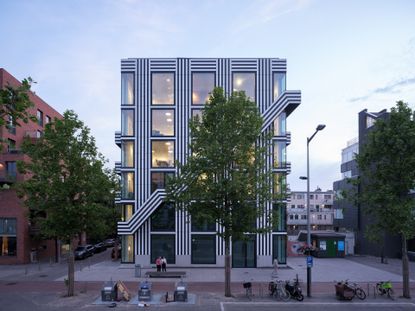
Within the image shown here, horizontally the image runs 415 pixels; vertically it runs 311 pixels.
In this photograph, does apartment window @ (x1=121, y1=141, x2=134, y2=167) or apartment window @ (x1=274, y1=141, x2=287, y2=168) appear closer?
apartment window @ (x1=274, y1=141, x2=287, y2=168)

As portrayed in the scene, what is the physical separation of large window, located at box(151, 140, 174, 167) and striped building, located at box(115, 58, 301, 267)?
0.10 meters

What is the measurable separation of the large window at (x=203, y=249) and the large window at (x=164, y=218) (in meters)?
2.57

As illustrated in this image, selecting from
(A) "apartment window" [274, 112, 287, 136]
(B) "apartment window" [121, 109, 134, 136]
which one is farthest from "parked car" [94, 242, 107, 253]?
(A) "apartment window" [274, 112, 287, 136]

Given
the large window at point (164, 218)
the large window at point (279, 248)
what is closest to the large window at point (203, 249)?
the large window at point (164, 218)

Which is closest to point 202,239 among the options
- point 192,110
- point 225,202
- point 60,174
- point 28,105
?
point 192,110

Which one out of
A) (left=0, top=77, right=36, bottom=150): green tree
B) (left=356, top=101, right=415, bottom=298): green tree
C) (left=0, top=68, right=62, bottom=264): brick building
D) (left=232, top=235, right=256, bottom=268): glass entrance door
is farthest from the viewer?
(left=0, top=68, right=62, bottom=264): brick building

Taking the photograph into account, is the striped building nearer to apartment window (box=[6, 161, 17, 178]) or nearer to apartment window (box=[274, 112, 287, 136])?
→ apartment window (box=[274, 112, 287, 136])

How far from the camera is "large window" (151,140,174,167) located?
124ft

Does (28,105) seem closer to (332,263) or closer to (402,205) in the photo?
(402,205)

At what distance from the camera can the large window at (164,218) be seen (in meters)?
36.9

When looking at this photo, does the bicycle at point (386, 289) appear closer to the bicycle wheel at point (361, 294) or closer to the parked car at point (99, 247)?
the bicycle wheel at point (361, 294)

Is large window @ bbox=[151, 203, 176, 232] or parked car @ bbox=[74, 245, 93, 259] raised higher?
large window @ bbox=[151, 203, 176, 232]

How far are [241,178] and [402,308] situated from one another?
1069cm

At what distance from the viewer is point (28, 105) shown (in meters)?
10.9
